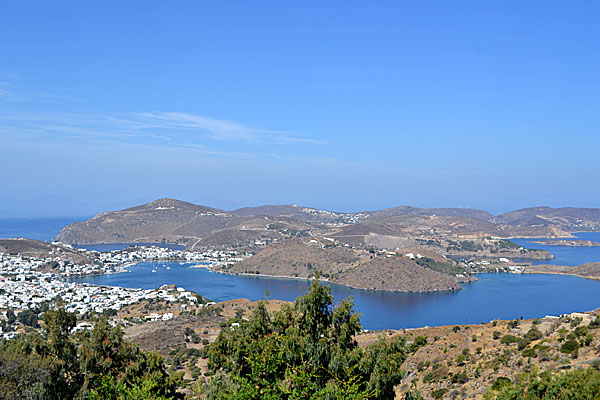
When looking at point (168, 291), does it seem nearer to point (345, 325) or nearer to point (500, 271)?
point (345, 325)

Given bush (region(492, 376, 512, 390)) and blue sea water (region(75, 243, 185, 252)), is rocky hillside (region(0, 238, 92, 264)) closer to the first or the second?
blue sea water (region(75, 243, 185, 252))

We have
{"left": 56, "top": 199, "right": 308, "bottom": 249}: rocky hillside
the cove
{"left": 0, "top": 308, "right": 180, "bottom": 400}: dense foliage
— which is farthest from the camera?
{"left": 56, "top": 199, "right": 308, "bottom": 249}: rocky hillside

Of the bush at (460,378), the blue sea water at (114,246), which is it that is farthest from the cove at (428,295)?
the blue sea water at (114,246)

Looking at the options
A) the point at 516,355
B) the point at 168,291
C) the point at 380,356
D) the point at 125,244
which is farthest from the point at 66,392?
the point at 125,244

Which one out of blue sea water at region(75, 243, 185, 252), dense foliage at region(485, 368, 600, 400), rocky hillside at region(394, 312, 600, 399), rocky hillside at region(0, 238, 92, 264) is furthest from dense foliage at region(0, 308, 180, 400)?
blue sea water at region(75, 243, 185, 252)

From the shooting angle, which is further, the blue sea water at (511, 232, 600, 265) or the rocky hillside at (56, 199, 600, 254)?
the rocky hillside at (56, 199, 600, 254)

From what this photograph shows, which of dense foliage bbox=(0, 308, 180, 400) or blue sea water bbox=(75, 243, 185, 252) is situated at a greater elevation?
dense foliage bbox=(0, 308, 180, 400)
